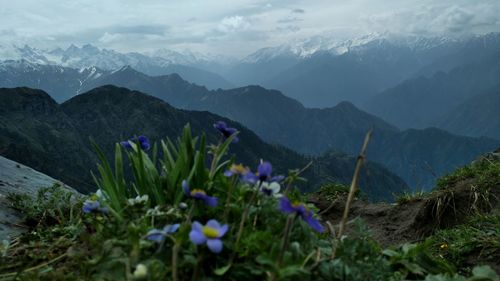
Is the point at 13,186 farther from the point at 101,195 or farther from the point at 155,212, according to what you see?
the point at 155,212

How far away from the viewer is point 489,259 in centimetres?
461

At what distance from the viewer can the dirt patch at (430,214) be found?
22.8ft

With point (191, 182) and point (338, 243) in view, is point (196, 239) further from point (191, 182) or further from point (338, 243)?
point (191, 182)

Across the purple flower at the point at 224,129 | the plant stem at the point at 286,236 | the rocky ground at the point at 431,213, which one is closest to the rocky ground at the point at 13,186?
the purple flower at the point at 224,129

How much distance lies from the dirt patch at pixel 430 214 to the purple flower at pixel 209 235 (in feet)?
15.9

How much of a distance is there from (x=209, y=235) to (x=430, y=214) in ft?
20.1

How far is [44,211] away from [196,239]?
353 centimetres

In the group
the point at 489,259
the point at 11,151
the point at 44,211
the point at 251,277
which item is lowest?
the point at 11,151

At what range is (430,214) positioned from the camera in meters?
7.45

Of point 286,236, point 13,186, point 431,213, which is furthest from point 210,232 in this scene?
point 431,213

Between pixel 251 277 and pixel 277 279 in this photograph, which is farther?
pixel 251 277

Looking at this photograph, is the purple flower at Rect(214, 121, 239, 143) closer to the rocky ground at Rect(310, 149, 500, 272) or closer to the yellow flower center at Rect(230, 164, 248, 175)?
the yellow flower center at Rect(230, 164, 248, 175)

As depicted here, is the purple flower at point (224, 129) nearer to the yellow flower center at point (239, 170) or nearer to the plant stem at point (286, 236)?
the yellow flower center at point (239, 170)

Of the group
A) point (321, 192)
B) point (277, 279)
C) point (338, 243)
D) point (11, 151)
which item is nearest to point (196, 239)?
point (277, 279)
